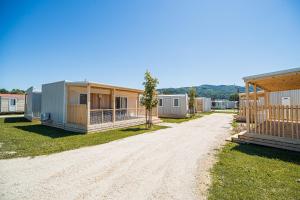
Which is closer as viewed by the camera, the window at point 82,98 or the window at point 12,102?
the window at point 82,98

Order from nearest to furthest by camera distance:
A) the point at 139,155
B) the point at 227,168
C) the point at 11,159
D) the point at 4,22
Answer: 1. the point at 227,168
2. the point at 11,159
3. the point at 139,155
4. the point at 4,22

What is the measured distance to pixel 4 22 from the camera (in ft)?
29.4

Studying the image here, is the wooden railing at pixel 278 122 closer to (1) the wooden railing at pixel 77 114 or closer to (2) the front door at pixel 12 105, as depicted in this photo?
(1) the wooden railing at pixel 77 114

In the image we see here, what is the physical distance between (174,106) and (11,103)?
25.8 metres

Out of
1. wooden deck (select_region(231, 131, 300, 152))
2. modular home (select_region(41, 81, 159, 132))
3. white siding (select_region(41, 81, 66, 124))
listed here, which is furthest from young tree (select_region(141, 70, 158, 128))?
wooden deck (select_region(231, 131, 300, 152))

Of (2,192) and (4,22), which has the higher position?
(4,22)

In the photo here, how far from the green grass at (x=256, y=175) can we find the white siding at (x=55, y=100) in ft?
36.4

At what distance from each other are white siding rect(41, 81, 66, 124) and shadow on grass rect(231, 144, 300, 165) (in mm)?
11512

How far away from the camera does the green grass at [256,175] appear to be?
359 cm

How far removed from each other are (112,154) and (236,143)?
19.5 ft

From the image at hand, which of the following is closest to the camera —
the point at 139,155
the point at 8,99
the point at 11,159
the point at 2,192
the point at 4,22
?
the point at 2,192

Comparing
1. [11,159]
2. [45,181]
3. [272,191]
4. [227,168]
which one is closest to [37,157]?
[11,159]

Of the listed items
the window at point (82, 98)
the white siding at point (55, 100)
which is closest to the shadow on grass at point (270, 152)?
the white siding at point (55, 100)

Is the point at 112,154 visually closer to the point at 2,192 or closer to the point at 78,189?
the point at 78,189
